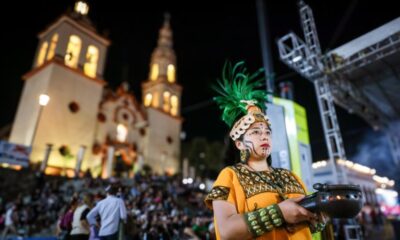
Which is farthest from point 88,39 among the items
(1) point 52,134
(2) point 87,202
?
Result: (2) point 87,202

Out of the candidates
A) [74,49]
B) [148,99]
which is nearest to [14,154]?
[74,49]

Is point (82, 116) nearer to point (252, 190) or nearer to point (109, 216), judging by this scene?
point (109, 216)

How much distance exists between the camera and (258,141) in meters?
2.13

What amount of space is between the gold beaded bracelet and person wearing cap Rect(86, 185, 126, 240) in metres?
4.35

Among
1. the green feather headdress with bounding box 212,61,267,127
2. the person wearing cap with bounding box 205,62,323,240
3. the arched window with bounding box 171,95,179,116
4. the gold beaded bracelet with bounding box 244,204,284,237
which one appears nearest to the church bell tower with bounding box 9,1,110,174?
the arched window with bounding box 171,95,179,116

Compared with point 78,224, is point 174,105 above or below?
above

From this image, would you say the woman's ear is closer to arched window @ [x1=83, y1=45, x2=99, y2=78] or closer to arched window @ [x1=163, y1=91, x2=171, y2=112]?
arched window @ [x1=83, y1=45, x2=99, y2=78]

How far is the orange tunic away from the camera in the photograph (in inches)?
66.4

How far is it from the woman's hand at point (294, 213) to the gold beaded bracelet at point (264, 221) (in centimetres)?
3

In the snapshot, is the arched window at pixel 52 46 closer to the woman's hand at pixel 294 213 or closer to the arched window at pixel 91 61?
the arched window at pixel 91 61

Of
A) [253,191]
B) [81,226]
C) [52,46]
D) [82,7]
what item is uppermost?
[82,7]

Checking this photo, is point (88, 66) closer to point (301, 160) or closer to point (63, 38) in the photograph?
point (63, 38)

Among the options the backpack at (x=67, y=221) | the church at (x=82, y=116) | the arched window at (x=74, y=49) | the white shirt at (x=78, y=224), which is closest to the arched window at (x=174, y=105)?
the church at (x=82, y=116)

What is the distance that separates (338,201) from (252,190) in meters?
0.62
